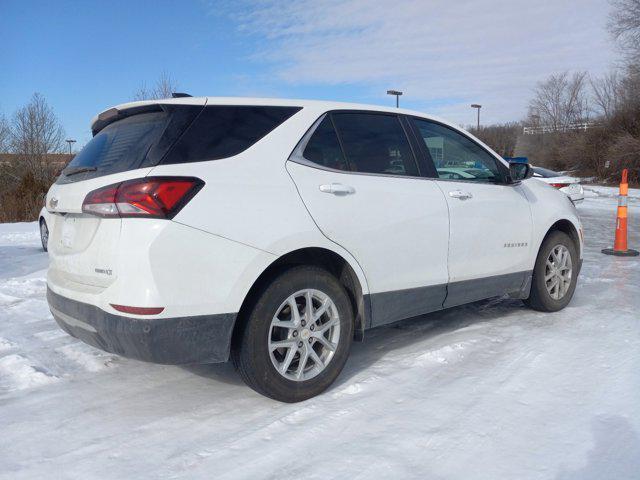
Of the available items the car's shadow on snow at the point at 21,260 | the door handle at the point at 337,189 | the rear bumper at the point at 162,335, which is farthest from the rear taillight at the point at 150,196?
the car's shadow on snow at the point at 21,260

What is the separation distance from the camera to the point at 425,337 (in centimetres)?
453

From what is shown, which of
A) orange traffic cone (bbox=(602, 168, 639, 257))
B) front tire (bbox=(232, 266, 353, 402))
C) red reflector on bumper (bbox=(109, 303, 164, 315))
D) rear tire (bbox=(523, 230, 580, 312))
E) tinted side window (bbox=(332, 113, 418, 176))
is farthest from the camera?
orange traffic cone (bbox=(602, 168, 639, 257))

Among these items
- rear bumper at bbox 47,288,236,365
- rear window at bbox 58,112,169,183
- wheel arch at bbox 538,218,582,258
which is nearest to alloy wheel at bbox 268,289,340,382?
rear bumper at bbox 47,288,236,365

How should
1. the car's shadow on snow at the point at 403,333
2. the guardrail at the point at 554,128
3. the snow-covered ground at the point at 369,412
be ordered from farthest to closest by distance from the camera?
the guardrail at the point at 554,128 → the car's shadow on snow at the point at 403,333 → the snow-covered ground at the point at 369,412

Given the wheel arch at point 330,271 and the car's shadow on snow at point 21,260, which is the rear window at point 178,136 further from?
the car's shadow on snow at point 21,260

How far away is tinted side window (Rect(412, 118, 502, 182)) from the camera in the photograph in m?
4.25

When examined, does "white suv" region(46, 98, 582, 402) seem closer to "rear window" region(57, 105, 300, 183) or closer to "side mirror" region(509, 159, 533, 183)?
"rear window" region(57, 105, 300, 183)

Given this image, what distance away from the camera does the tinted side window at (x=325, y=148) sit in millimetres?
3463

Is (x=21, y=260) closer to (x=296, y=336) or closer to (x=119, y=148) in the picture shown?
(x=119, y=148)

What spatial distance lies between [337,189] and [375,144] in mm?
606

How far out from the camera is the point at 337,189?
11.3ft

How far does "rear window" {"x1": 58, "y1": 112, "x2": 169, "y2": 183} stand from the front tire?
3.30ft

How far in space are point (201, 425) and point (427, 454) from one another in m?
1.21

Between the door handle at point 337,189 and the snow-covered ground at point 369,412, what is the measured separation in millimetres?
1212
